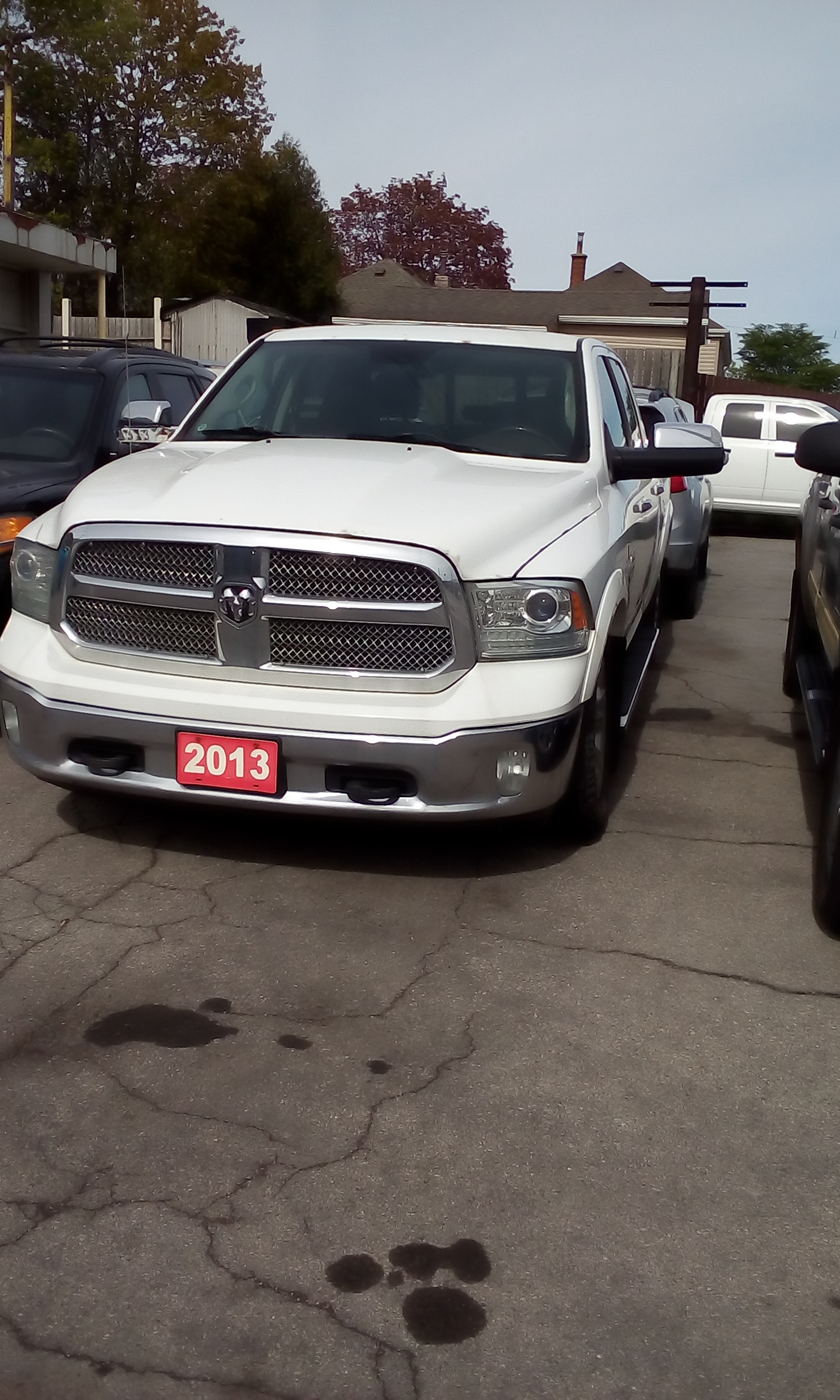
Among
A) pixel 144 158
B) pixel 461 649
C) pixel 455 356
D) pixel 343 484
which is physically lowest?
pixel 461 649

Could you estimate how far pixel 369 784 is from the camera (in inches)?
166

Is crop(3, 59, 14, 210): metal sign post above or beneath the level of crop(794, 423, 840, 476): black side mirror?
above

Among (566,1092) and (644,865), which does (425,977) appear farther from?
(644,865)

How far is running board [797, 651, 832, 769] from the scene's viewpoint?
471 cm

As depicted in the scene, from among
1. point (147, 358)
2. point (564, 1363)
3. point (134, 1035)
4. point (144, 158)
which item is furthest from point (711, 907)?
point (144, 158)

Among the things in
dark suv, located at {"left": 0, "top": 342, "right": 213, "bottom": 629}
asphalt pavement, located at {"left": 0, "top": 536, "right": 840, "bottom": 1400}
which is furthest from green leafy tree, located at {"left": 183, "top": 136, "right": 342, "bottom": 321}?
asphalt pavement, located at {"left": 0, "top": 536, "right": 840, "bottom": 1400}

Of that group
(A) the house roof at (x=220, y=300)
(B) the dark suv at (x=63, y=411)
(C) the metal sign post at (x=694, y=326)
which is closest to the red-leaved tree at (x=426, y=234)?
(A) the house roof at (x=220, y=300)

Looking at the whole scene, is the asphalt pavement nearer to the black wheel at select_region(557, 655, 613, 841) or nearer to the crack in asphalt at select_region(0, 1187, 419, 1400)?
the crack in asphalt at select_region(0, 1187, 419, 1400)

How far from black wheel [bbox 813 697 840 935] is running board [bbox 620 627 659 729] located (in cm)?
118

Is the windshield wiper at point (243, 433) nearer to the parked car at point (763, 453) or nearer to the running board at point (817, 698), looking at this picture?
the running board at point (817, 698)

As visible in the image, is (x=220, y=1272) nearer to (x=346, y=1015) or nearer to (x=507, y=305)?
(x=346, y=1015)

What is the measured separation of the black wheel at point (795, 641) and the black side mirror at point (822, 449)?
2066 millimetres

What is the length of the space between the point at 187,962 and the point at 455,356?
296 centimetres

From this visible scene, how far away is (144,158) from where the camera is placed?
166 ft
